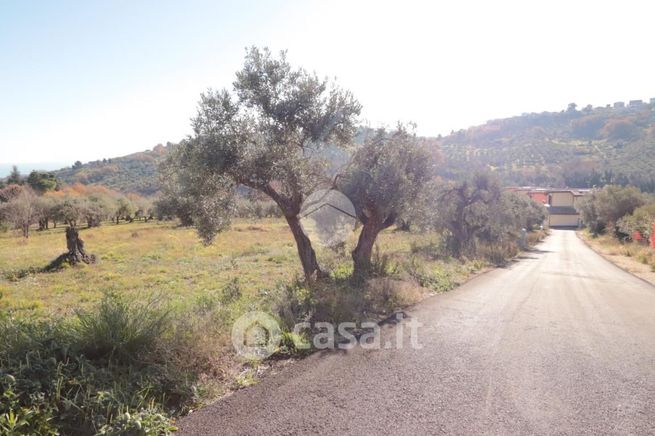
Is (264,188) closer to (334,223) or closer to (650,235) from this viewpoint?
(334,223)

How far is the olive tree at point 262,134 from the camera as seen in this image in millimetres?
9297

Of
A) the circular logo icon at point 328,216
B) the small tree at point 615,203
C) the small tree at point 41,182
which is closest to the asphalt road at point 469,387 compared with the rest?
the circular logo icon at point 328,216

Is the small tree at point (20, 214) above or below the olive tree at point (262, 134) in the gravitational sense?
below

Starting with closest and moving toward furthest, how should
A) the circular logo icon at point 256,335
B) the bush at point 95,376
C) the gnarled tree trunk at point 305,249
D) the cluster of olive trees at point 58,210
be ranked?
the bush at point 95,376 < the circular logo icon at point 256,335 < the gnarled tree trunk at point 305,249 < the cluster of olive trees at point 58,210

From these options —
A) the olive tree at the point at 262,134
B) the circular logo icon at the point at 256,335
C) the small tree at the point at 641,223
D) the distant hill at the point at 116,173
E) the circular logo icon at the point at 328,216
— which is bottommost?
the small tree at the point at 641,223

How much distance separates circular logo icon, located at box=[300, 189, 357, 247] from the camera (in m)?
12.2

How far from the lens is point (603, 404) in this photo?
4527 mm

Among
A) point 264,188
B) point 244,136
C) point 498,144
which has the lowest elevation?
point 264,188

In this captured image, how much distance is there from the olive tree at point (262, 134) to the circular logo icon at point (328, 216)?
4.33 ft

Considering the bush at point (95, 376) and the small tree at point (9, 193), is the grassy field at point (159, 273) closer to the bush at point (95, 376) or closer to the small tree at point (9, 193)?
the bush at point (95, 376)

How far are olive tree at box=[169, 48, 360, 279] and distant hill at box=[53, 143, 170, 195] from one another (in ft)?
428

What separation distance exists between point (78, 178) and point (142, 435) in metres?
185

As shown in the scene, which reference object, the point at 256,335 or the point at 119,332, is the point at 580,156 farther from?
the point at 119,332

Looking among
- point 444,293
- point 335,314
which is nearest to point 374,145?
point 444,293
